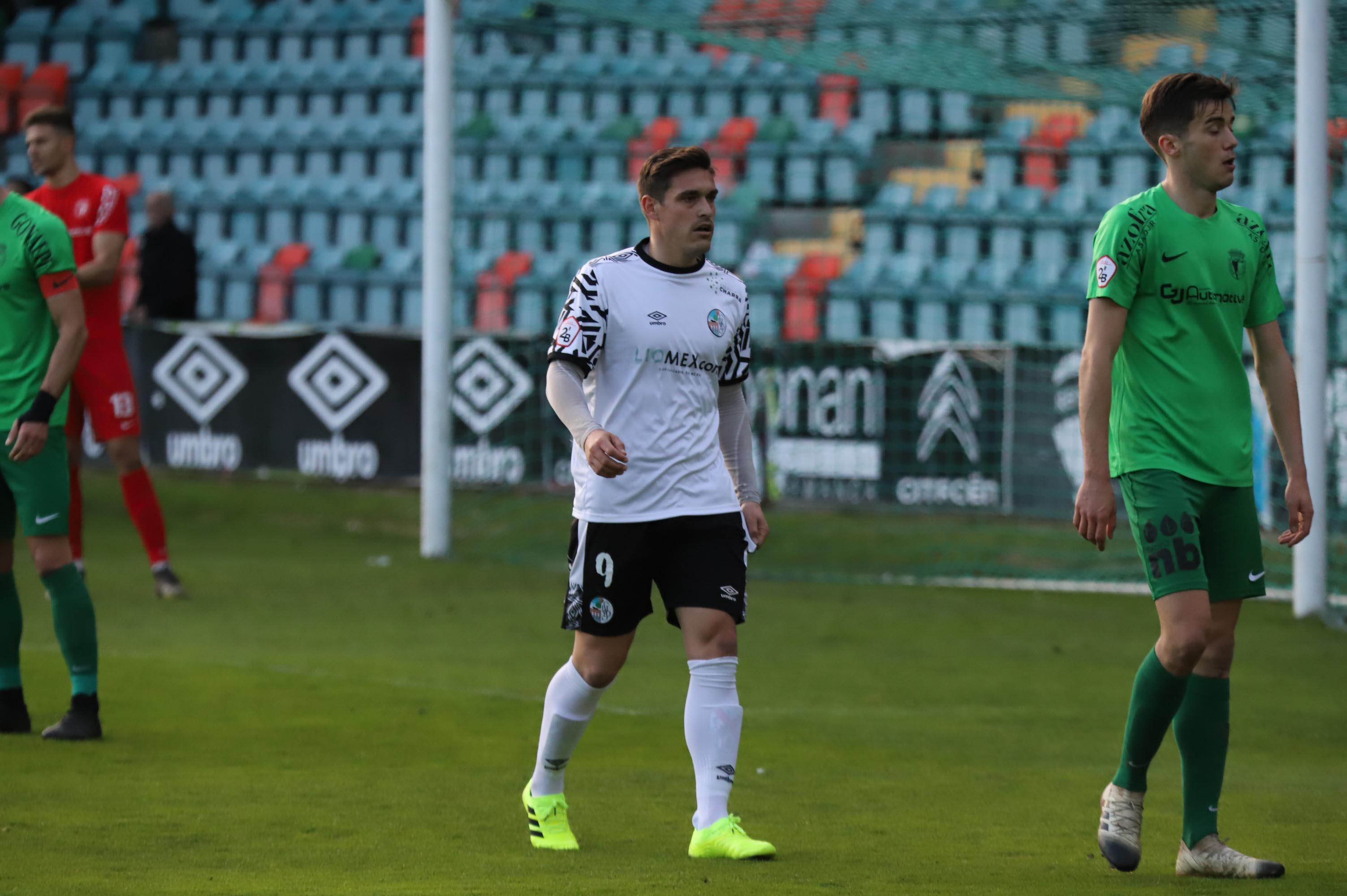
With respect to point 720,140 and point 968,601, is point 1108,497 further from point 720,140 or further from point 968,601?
point 720,140

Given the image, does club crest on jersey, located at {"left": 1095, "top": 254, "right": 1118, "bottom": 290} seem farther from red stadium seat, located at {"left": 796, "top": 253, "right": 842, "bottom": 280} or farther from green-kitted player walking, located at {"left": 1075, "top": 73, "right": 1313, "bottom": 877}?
red stadium seat, located at {"left": 796, "top": 253, "right": 842, "bottom": 280}

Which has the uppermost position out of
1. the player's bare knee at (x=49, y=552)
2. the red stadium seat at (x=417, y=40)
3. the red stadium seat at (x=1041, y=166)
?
the red stadium seat at (x=417, y=40)

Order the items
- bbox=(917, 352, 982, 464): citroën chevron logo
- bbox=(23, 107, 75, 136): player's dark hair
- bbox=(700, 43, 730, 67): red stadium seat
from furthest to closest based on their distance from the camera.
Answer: bbox=(700, 43, 730, 67): red stadium seat
bbox=(917, 352, 982, 464): citroën chevron logo
bbox=(23, 107, 75, 136): player's dark hair

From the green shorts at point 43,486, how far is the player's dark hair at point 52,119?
217cm

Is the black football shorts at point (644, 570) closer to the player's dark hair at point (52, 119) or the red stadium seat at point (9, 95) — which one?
A: the player's dark hair at point (52, 119)

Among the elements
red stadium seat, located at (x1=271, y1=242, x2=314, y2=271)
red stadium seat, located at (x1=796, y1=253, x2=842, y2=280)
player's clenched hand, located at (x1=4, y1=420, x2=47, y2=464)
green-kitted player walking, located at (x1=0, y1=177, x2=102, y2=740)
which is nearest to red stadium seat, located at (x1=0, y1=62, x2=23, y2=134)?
red stadium seat, located at (x1=271, y1=242, x2=314, y2=271)

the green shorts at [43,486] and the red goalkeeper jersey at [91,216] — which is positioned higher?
the red goalkeeper jersey at [91,216]

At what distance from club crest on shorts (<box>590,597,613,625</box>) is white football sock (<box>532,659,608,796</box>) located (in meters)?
0.18

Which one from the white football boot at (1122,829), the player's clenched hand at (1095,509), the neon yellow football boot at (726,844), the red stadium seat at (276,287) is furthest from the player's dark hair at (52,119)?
the red stadium seat at (276,287)

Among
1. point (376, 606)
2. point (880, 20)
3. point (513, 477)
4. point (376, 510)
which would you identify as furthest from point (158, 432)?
point (880, 20)

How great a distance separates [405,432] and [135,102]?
828 cm

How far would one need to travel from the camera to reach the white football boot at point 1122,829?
3.87 metres

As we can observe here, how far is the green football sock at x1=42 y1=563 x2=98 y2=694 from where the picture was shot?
5.46m

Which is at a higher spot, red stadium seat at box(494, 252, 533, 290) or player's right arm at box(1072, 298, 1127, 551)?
red stadium seat at box(494, 252, 533, 290)
